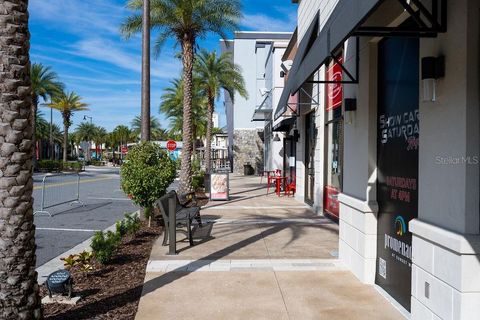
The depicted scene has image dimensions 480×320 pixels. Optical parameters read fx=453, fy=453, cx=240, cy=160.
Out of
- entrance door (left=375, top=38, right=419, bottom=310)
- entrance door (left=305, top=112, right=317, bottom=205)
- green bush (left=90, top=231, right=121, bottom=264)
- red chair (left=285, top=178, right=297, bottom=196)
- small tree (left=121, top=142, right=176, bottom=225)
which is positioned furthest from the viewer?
red chair (left=285, top=178, right=297, bottom=196)

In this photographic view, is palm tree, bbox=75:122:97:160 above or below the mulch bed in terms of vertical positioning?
above

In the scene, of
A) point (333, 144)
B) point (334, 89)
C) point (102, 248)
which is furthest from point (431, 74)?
point (333, 144)

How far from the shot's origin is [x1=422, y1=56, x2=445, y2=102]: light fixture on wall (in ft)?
12.7

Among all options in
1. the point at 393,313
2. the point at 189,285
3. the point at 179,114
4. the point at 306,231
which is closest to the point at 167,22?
the point at 306,231

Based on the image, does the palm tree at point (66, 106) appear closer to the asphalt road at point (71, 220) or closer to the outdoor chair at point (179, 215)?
the asphalt road at point (71, 220)

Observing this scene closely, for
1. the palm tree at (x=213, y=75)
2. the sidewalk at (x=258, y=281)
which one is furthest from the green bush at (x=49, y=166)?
the sidewalk at (x=258, y=281)

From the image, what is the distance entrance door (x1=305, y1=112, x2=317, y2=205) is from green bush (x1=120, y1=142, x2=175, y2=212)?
5273 millimetres

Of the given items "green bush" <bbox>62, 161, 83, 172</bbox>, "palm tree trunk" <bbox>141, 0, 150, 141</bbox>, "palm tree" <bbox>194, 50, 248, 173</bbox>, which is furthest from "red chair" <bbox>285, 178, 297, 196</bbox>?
"green bush" <bbox>62, 161, 83, 172</bbox>

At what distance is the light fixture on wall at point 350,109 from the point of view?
6648 millimetres

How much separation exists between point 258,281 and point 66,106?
48680 millimetres

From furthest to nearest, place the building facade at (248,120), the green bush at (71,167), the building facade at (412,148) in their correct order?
the green bush at (71,167) → the building facade at (248,120) → the building facade at (412,148)

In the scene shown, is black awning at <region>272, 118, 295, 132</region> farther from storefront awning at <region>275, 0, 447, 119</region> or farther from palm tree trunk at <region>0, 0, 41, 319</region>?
palm tree trunk at <region>0, 0, 41, 319</region>


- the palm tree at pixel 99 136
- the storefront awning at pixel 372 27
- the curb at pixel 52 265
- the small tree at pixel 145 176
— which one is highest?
the palm tree at pixel 99 136

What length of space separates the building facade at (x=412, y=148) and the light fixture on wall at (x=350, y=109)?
15 millimetres
